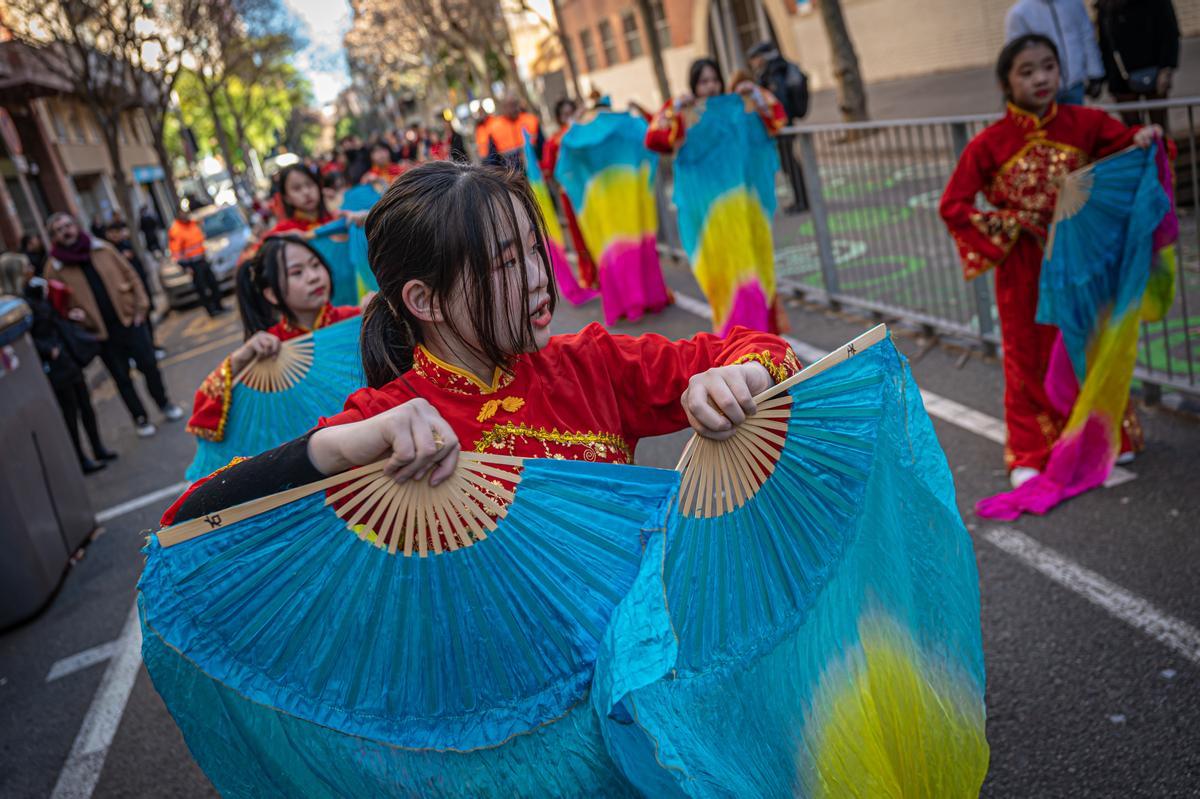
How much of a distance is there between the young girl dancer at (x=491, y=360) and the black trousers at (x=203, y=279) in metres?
16.9

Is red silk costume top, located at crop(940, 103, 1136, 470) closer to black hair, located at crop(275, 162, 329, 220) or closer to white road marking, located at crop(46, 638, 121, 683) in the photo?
black hair, located at crop(275, 162, 329, 220)

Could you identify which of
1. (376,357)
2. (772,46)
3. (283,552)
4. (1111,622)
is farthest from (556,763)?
(772,46)

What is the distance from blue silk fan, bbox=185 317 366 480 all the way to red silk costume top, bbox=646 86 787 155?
14.1ft

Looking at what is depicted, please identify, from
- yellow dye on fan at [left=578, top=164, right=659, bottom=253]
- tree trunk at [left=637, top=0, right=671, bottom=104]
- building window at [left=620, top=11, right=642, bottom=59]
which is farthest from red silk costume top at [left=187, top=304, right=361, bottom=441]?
building window at [left=620, top=11, right=642, bottom=59]

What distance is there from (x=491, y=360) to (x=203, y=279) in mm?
17284

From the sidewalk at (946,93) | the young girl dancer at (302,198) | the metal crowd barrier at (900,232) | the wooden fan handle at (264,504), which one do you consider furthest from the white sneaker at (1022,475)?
the sidewalk at (946,93)

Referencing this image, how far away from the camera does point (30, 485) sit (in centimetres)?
604

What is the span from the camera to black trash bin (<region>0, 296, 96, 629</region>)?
575cm

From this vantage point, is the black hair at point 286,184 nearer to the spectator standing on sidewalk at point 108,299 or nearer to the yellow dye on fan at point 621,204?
the yellow dye on fan at point 621,204

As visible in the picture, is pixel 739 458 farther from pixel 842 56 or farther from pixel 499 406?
pixel 842 56

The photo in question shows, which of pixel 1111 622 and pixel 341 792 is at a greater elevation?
pixel 341 792

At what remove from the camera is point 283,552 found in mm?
1735

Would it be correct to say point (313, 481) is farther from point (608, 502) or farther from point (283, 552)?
point (608, 502)

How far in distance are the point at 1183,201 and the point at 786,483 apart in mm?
7968
